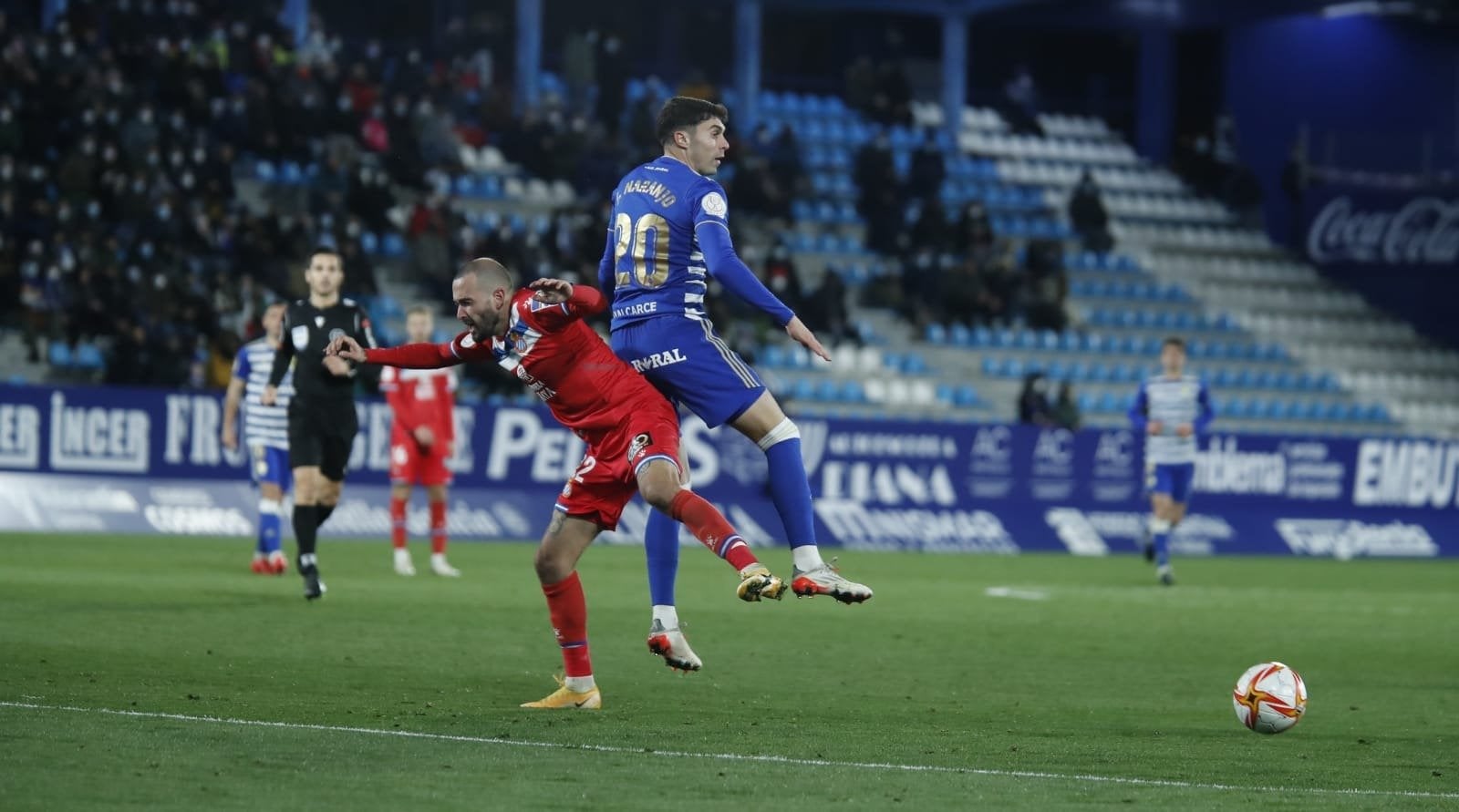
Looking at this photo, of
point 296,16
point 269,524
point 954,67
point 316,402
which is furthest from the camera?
point 954,67

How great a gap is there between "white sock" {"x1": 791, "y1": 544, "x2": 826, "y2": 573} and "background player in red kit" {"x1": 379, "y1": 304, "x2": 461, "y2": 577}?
9.07 m

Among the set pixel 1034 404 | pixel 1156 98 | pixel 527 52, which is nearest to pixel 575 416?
pixel 1034 404

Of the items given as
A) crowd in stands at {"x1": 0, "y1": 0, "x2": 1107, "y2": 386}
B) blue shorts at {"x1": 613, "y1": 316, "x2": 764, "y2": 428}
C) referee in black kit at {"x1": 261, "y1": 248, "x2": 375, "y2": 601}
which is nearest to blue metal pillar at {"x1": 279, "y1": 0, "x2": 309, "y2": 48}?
crowd in stands at {"x1": 0, "y1": 0, "x2": 1107, "y2": 386}

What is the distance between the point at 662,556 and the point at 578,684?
2.67ft

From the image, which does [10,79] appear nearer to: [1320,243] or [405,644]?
[405,644]

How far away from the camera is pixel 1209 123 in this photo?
138 ft

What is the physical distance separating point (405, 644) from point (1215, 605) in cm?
812

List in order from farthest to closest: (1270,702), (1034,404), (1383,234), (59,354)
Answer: (1383,234) < (1034,404) < (59,354) < (1270,702)

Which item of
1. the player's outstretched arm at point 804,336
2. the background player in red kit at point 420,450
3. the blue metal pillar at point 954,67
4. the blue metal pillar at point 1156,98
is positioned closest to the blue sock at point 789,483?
the player's outstretched arm at point 804,336

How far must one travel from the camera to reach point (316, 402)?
14211 mm

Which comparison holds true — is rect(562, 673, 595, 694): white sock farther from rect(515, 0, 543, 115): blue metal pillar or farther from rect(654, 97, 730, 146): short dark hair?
rect(515, 0, 543, 115): blue metal pillar

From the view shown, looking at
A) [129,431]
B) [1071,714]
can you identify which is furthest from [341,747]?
[129,431]

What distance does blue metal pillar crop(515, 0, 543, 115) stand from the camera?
3403 centimetres

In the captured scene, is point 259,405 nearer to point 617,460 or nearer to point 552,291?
point 617,460
